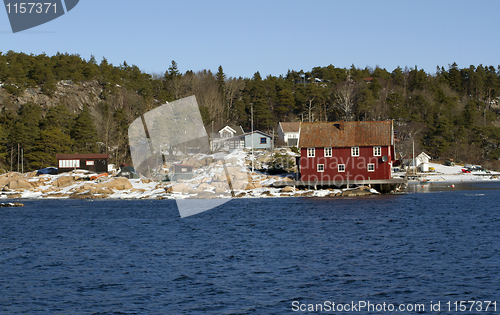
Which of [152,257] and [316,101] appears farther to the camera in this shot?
[316,101]

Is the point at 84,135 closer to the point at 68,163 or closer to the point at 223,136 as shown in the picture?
the point at 68,163

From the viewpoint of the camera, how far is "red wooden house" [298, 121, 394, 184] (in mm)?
50062

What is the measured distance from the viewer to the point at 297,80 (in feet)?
472

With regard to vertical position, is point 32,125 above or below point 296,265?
above

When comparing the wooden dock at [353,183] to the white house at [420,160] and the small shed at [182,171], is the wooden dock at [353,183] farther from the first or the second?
the white house at [420,160]

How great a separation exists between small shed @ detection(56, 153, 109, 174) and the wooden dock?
29581 mm

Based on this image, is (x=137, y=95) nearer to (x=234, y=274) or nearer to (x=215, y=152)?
(x=215, y=152)

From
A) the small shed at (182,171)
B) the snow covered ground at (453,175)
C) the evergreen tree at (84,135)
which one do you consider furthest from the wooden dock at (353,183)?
the evergreen tree at (84,135)

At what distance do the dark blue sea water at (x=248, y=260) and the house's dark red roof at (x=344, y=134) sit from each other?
1203cm

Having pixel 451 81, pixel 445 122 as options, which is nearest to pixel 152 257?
pixel 445 122

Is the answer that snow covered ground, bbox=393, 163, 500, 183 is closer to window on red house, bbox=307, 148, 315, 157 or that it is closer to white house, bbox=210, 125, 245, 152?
window on red house, bbox=307, 148, 315, 157

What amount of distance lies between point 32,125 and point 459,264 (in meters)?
69.6

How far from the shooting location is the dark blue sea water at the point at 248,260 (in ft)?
52.1

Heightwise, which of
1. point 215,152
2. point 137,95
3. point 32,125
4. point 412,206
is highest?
point 137,95
